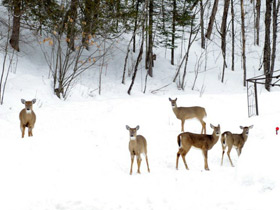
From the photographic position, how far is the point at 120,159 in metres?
9.20

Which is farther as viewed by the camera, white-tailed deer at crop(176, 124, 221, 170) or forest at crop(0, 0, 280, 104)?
forest at crop(0, 0, 280, 104)

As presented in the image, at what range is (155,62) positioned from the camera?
2630cm

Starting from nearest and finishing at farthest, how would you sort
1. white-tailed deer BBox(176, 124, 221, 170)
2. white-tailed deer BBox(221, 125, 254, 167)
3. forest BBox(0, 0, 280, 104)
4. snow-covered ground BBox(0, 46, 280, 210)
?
1. snow-covered ground BBox(0, 46, 280, 210)
2. white-tailed deer BBox(176, 124, 221, 170)
3. white-tailed deer BBox(221, 125, 254, 167)
4. forest BBox(0, 0, 280, 104)

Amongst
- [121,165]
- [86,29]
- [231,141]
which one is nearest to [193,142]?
[231,141]

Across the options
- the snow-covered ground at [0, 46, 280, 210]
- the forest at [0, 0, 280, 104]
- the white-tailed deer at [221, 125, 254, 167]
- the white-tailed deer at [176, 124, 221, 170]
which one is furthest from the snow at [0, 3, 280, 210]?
the forest at [0, 0, 280, 104]

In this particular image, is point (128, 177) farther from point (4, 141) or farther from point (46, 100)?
point (46, 100)

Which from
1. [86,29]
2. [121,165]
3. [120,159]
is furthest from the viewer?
[86,29]

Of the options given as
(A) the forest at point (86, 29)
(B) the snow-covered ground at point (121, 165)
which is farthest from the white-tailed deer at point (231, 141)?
(A) the forest at point (86, 29)

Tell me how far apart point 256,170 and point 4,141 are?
662 centimetres

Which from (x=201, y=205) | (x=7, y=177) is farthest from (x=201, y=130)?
(x=7, y=177)

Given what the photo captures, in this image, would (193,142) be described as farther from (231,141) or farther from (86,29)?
(86,29)

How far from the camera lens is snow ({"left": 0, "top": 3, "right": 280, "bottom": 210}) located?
6.36 m

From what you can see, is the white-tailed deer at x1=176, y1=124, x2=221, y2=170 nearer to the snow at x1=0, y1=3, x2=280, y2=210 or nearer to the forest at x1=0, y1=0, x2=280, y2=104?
the snow at x1=0, y1=3, x2=280, y2=210

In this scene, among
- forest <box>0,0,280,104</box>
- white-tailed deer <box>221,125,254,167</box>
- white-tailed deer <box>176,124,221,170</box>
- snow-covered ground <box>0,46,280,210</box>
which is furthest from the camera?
forest <box>0,0,280,104</box>
